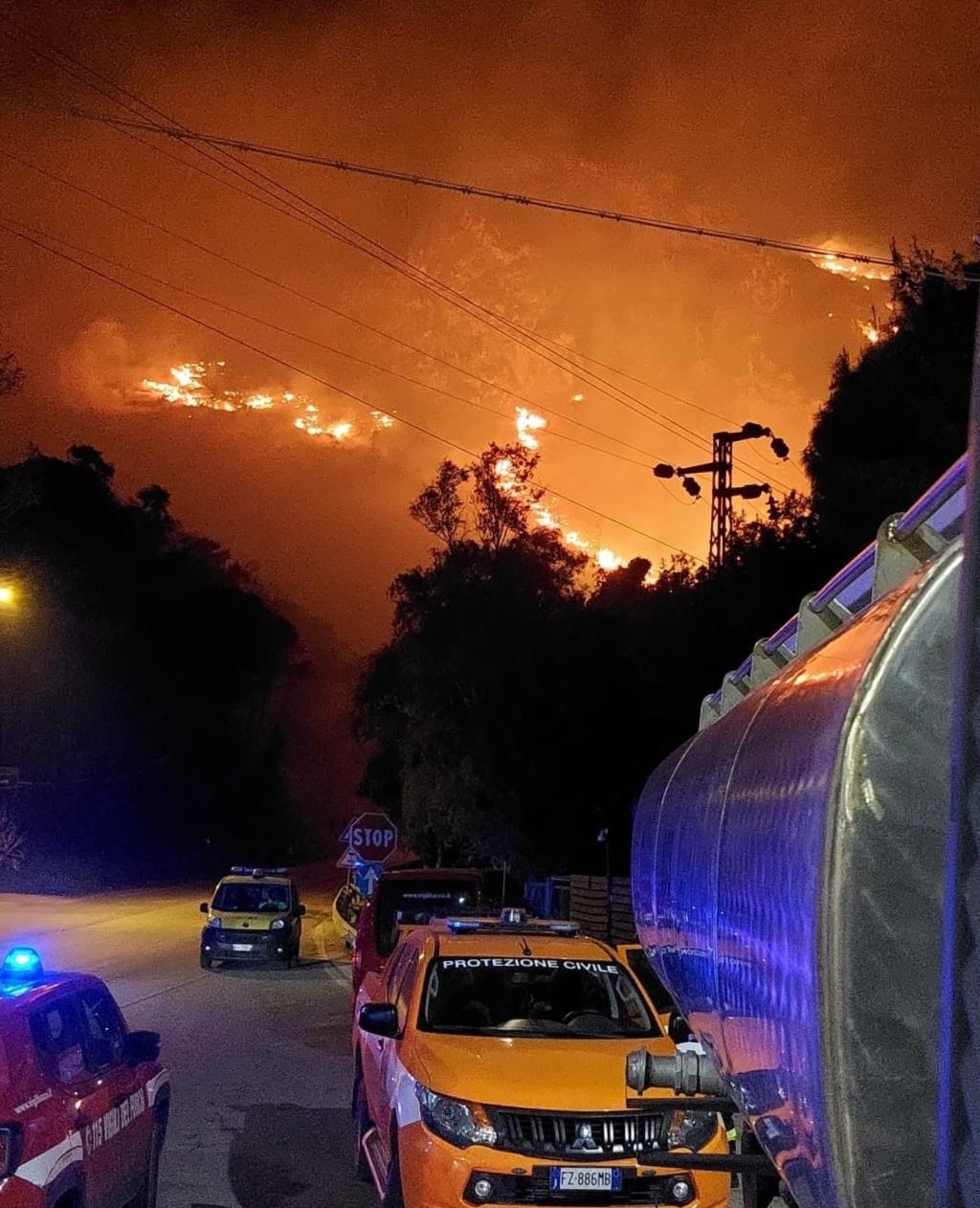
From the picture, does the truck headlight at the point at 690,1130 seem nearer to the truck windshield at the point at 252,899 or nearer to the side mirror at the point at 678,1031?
the side mirror at the point at 678,1031

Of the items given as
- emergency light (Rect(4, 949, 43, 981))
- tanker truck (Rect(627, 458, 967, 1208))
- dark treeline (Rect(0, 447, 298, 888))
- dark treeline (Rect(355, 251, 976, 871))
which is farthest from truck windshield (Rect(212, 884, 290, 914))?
dark treeline (Rect(0, 447, 298, 888))

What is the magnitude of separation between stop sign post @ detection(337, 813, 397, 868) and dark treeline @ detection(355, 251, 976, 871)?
23.4 feet

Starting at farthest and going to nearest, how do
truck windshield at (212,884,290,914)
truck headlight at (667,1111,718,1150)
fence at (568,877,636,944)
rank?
truck windshield at (212,884,290,914) < fence at (568,877,636,944) < truck headlight at (667,1111,718,1150)

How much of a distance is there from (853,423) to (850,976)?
86.7 feet

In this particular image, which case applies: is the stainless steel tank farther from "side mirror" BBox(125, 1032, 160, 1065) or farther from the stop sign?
the stop sign

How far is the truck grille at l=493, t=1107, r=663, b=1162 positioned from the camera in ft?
23.5

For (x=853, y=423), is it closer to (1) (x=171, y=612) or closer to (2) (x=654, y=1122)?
(2) (x=654, y=1122)

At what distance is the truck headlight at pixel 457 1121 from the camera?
7.14 metres

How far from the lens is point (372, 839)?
28125 millimetres

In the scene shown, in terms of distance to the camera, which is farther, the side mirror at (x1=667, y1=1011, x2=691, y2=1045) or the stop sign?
the stop sign

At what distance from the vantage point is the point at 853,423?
1083 inches

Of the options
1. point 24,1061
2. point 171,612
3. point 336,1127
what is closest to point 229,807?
point 171,612

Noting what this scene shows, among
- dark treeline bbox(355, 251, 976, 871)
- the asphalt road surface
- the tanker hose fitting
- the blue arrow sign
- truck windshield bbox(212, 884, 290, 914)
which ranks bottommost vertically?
the asphalt road surface

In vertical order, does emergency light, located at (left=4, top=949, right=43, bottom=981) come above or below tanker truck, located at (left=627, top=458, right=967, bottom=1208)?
below
